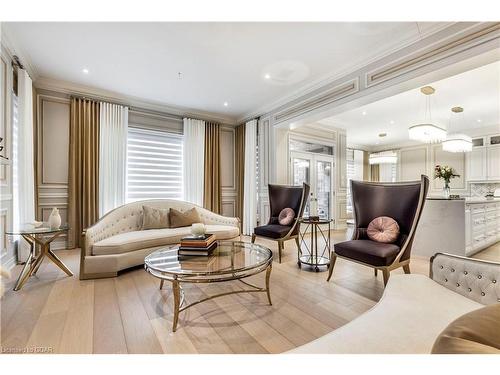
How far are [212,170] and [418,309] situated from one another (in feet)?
14.9

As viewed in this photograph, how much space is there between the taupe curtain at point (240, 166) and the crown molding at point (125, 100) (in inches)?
15.2

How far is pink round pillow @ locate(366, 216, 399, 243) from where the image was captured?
2.30 metres

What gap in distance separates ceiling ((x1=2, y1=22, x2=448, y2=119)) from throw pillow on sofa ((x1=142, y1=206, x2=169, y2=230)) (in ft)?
6.67

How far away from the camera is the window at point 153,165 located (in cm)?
456

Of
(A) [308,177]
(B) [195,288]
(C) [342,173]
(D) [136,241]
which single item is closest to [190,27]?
(D) [136,241]

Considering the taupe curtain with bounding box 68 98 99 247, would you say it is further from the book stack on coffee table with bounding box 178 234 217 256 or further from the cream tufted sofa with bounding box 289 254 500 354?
the cream tufted sofa with bounding box 289 254 500 354

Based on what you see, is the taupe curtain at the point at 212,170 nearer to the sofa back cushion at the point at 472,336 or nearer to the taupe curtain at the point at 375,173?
the sofa back cushion at the point at 472,336

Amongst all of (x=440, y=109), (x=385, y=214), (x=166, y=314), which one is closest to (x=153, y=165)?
(x=166, y=314)

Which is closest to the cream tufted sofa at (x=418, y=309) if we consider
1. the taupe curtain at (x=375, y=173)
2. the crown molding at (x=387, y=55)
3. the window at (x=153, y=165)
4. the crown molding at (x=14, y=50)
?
the crown molding at (x=387, y=55)

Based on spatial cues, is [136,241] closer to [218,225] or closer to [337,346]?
[218,225]

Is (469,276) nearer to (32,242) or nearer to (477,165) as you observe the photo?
(32,242)

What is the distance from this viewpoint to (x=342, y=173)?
6.31m

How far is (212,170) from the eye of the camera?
529cm

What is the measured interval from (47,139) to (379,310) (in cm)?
490
